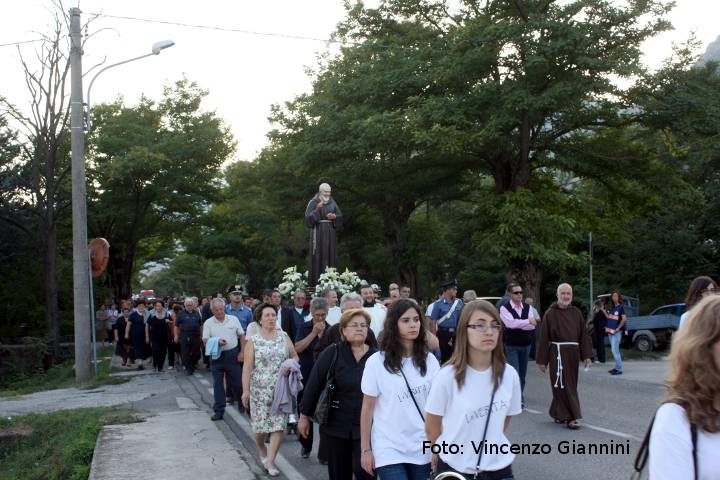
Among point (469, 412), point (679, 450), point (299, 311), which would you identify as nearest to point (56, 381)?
point (299, 311)

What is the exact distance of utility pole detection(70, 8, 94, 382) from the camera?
1722 cm

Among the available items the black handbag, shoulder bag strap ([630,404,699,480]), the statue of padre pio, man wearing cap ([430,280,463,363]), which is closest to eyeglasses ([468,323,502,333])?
shoulder bag strap ([630,404,699,480])

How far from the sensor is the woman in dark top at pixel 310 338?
8594 mm

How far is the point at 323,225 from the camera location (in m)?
16.6

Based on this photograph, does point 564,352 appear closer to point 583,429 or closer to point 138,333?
point 583,429

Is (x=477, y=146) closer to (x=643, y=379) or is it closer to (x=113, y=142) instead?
(x=643, y=379)

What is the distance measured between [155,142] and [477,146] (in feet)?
66.6

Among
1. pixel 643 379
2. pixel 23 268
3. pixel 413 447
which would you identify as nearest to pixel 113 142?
pixel 23 268

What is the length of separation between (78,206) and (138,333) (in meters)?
5.05

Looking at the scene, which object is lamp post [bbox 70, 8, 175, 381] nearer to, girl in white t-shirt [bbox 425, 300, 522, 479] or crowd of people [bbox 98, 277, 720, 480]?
crowd of people [bbox 98, 277, 720, 480]

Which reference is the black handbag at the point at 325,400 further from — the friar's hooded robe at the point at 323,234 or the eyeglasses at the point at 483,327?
the friar's hooded robe at the point at 323,234

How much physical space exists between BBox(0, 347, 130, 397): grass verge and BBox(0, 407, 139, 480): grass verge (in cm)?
448

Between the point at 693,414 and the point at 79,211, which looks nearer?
Result: the point at 693,414

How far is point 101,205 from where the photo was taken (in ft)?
125
